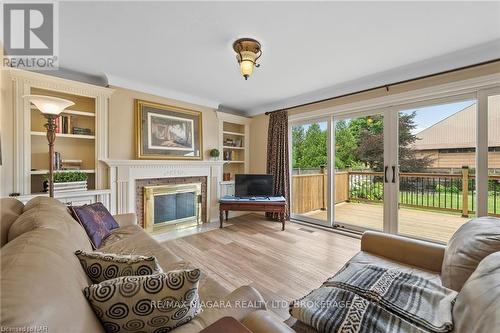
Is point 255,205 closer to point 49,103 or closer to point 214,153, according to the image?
point 214,153

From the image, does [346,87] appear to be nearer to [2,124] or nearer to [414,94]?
[414,94]

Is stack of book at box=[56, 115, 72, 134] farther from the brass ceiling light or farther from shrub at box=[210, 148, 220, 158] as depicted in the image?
the brass ceiling light

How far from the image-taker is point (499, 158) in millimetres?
2383

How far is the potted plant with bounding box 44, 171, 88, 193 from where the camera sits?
2586 mm

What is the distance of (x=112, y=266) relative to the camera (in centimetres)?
93

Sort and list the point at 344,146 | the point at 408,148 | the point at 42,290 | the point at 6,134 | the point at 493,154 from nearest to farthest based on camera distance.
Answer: the point at 42,290 → the point at 6,134 → the point at 493,154 → the point at 408,148 → the point at 344,146

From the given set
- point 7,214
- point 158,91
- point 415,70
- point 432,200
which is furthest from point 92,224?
point 432,200

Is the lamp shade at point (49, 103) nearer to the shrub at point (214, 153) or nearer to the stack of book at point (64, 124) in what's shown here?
the stack of book at point (64, 124)

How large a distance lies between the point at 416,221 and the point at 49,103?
470cm

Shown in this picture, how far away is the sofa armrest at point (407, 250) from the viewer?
1491 millimetres

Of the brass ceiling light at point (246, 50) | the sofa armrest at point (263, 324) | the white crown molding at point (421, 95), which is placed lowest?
the sofa armrest at point (263, 324)

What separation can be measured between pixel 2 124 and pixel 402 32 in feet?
12.9

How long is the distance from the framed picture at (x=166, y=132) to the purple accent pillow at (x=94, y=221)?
1342mm

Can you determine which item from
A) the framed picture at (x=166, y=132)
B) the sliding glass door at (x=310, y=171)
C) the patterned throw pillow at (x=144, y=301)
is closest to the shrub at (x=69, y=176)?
the framed picture at (x=166, y=132)
